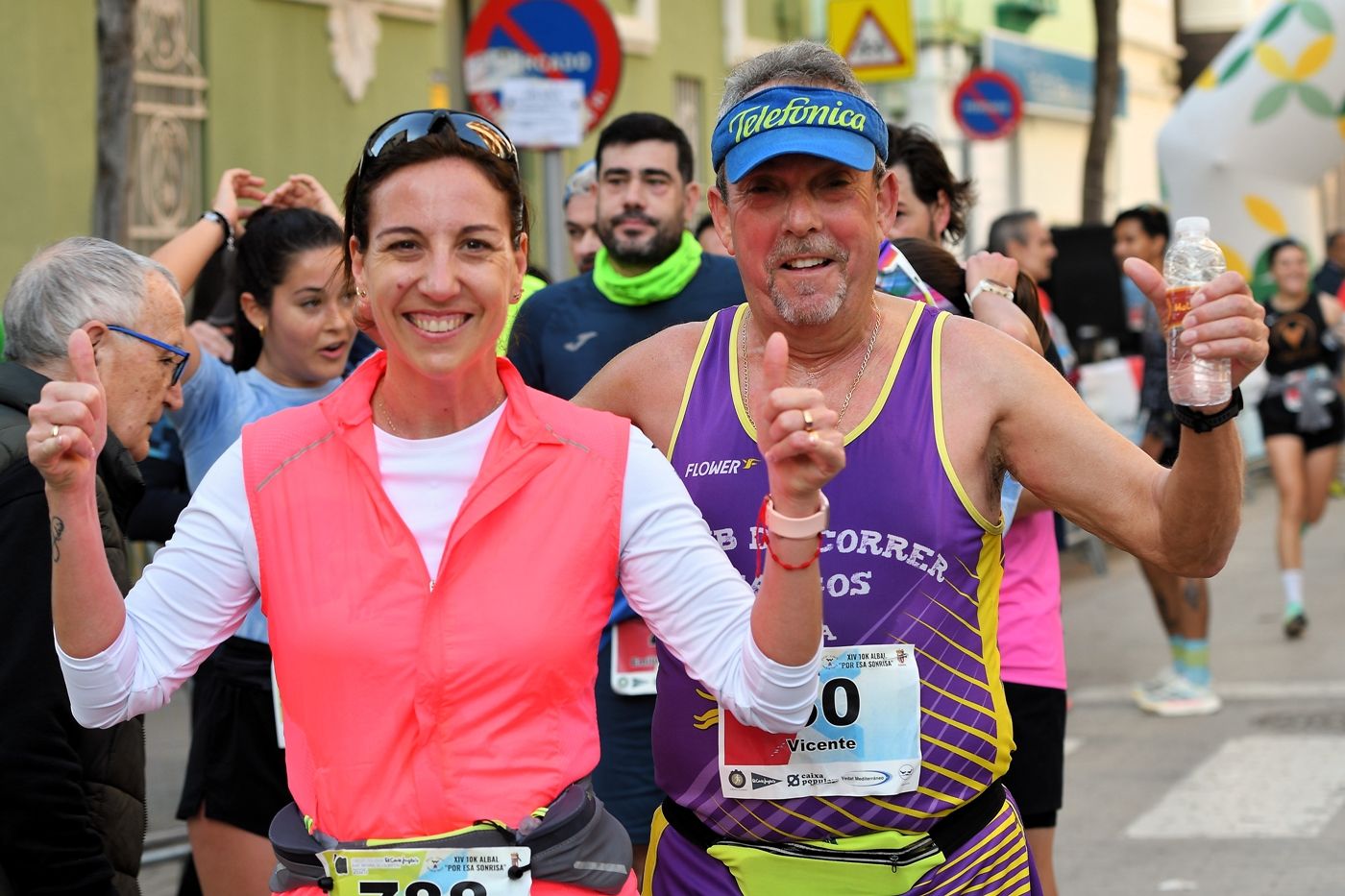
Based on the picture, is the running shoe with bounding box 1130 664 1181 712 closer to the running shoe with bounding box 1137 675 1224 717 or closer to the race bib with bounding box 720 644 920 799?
the running shoe with bounding box 1137 675 1224 717

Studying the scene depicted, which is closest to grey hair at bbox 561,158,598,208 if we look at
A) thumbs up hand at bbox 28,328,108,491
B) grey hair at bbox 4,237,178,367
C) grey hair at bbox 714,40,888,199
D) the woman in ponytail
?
the woman in ponytail

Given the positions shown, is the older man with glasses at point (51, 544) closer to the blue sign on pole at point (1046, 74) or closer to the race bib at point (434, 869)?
the race bib at point (434, 869)

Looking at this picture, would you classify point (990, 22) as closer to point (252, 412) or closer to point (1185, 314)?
point (252, 412)

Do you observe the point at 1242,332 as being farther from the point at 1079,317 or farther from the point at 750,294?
the point at 1079,317

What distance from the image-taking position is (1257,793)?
24.7ft

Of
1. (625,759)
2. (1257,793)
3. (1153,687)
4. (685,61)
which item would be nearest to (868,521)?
(625,759)

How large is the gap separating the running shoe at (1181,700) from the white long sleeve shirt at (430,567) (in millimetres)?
6821

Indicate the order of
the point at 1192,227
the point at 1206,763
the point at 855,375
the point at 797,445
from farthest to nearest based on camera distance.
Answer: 1. the point at 1206,763
2. the point at 855,375
3. the point at 1192,227
4. the point at 797,445

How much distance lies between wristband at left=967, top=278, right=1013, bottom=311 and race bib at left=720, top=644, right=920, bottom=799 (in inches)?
57.6

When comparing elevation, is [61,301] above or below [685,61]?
below

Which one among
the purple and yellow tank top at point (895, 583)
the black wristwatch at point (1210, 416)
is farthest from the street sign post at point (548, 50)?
the black wristwatch at point (1210, 416)

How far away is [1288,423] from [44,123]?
290 inches

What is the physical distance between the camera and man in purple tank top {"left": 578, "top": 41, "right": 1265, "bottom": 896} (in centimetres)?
304

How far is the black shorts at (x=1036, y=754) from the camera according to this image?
181 inches
